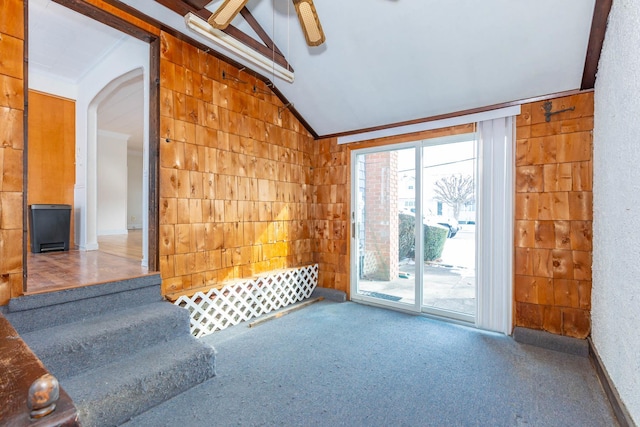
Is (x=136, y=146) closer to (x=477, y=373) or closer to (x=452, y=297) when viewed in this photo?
(x=452, y=297)

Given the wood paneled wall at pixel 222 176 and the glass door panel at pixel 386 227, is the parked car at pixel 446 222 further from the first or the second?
the wood paneled wall at pixel 222 176

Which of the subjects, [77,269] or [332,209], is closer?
[77,269]

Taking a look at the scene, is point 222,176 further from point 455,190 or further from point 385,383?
point 455,190

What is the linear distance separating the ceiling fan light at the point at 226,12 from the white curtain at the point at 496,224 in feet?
8.62

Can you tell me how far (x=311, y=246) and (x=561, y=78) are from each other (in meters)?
3.43

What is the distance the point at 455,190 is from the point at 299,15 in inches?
103

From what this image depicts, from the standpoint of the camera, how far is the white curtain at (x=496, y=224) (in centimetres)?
296

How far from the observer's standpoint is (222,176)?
3332mm

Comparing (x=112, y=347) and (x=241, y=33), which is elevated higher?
(x=241, y=33)

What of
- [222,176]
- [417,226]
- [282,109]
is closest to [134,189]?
[282,109]

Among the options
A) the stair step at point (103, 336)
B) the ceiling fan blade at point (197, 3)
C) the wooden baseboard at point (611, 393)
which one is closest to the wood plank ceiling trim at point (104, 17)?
the ceiling fan blade at point (197, 3)

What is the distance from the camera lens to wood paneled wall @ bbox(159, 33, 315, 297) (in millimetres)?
2889

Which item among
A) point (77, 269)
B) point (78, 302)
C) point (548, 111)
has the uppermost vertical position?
point (548, 111)

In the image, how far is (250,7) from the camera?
2.86 metres
